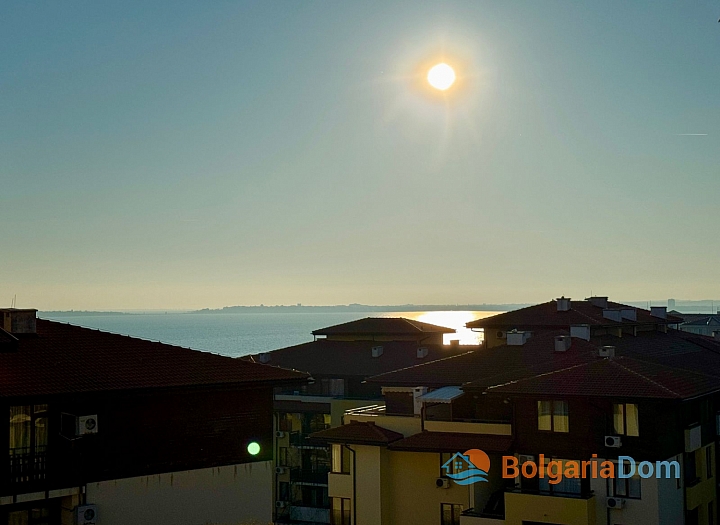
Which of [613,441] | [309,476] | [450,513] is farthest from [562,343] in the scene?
[309,476]

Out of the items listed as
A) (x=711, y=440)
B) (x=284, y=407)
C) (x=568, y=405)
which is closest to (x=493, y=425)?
(x=568, y=405)

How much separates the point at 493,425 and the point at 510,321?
1784 cm

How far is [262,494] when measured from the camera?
2917 centimetres

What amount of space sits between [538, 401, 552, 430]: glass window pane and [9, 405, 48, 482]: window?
18.7m

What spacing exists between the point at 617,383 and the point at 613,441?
7.52 feet

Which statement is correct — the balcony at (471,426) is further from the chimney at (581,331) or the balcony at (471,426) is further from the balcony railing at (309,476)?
the balcony railing at (309,476)

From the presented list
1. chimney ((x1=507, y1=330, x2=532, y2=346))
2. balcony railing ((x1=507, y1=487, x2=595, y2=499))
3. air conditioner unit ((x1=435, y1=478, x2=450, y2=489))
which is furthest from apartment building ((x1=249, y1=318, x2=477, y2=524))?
balcony railing ((x1=507, y1=487, x2=595, y2=499))

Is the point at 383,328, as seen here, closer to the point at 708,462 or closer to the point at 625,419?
the point at 708,462

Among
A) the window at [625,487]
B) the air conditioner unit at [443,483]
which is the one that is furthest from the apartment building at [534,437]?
the air conditioner unit at [443,483]

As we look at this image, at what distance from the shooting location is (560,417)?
109 feet

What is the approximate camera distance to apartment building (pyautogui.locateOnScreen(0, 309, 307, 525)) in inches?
976

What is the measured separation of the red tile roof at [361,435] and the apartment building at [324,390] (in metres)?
8.05

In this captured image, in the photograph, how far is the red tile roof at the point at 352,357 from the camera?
61125mm

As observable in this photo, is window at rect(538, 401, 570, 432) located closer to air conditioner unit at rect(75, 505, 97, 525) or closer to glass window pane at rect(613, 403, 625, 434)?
glass window pane at rect(613, 403, 625, 434)
